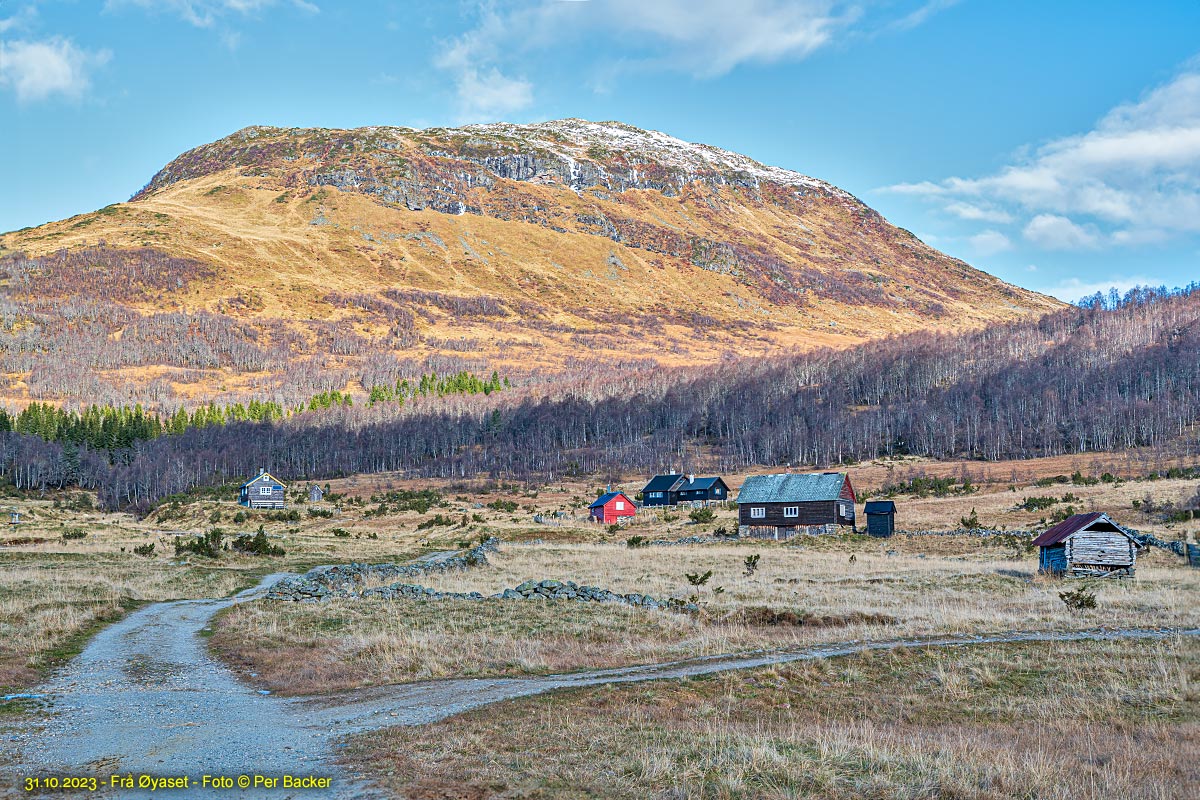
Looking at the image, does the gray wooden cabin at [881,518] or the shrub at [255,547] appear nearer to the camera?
the shrub at [255,547]

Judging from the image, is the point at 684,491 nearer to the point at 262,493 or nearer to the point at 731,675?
the point at 262,493

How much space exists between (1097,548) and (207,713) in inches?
1607

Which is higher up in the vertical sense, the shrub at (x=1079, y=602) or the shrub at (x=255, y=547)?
the shrub at (x=1079, y=602)

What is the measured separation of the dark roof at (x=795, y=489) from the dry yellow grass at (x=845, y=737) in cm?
5742

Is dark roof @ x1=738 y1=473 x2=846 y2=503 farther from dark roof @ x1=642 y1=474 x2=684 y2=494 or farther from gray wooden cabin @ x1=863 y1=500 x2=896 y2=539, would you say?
dark roof @ x1=642 y1=474 x2=684 y2=494

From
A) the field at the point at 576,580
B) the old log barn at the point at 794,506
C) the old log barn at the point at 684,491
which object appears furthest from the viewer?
the old log barn at the point at 684,491

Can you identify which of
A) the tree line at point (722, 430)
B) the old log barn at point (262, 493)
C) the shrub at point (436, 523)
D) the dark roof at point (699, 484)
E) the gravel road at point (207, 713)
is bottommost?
the shrub at point (436, 523)

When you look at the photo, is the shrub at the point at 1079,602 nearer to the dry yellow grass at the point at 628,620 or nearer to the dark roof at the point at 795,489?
the dry yellow grass at the point at 628,620

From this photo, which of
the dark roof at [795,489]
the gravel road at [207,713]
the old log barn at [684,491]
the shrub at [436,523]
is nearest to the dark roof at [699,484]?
the old log barn at [684,491]

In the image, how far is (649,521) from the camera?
87.6 meters

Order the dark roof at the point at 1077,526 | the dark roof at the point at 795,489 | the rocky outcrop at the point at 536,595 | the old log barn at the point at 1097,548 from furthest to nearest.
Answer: the dark roof at the point at 795,489, the dark roof at the point at 1077,526, the old log barn at the point at 1097,548, the rocky outcrop at the point at 536,595

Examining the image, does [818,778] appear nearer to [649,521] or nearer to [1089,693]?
[1089,693]

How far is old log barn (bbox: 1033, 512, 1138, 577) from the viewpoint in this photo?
40.7 metres

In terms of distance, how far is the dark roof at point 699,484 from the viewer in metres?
111
